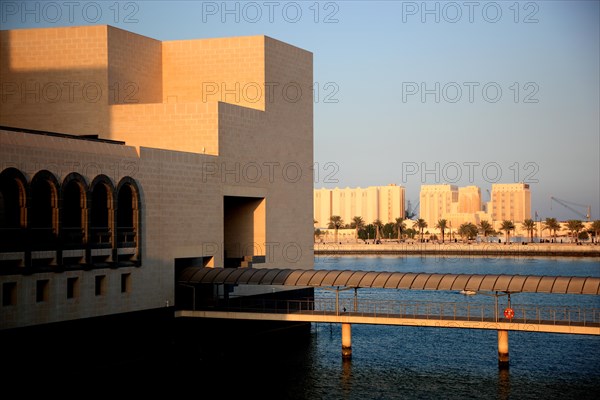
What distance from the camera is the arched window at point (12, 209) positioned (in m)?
50.2

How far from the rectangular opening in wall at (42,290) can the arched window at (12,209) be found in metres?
2.65

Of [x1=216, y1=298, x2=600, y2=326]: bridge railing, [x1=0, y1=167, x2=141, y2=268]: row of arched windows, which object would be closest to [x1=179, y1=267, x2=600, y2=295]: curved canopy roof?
[x1=216, y1=298, x2=600, y2=326]: bridge railing

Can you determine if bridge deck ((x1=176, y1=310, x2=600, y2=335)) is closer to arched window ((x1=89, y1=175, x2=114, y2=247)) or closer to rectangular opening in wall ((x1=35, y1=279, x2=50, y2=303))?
arched window ((x1=89, y1=175, x2=114, y2=247))

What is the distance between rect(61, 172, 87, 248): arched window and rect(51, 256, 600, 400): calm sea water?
25.7ft

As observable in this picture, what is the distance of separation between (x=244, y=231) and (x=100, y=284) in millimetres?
18488

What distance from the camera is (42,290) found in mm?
52750

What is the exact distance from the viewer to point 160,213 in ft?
203

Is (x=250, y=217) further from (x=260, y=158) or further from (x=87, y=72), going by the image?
(x=87, y=72)

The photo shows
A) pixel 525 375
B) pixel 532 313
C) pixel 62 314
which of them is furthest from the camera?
pixel 532 313

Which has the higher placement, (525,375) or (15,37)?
(15,37)

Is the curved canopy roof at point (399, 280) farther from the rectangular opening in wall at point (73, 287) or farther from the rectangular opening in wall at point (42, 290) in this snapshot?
the rectangular opening in wall at point (42, 290)

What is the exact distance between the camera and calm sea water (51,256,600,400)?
5488 cm

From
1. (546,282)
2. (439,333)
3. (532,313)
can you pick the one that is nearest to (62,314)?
(546,282)

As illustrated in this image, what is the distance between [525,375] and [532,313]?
32927mm
